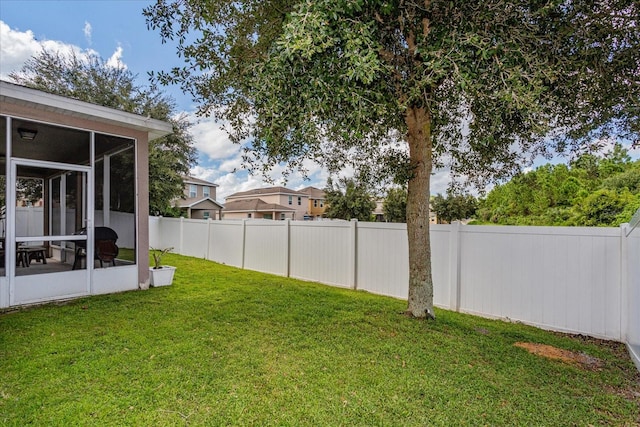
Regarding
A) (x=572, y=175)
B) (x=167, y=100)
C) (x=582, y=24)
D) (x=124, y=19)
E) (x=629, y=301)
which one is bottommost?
(x=629, y=301)

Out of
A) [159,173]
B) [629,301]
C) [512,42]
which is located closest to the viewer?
[512,42]

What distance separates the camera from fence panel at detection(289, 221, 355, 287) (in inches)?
305

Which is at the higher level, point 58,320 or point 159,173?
point 159,173

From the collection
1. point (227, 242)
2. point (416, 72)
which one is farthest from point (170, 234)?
point (416, 72)

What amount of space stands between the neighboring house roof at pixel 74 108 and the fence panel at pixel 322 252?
3.95 metres

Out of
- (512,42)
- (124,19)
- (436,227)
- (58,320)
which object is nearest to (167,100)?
(124,19)

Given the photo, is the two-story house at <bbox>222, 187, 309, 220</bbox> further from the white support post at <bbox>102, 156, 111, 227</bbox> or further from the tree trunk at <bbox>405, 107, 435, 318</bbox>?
the tree trunk at <bbox>405, 107, 435, 318</bbox>

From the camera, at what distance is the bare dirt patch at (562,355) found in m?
3.65

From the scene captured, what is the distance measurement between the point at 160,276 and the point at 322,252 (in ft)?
11.9

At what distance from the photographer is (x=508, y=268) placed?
5.27 metres

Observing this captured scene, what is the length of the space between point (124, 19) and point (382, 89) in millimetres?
7124

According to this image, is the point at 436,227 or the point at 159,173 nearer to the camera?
the point at 436,227

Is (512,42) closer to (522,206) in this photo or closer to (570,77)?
(570,77)

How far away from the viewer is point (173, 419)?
Answer: 2453mm
